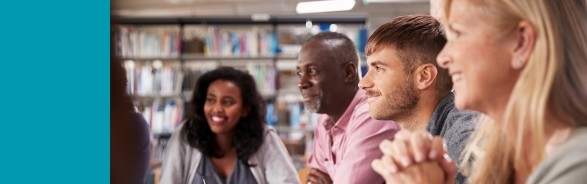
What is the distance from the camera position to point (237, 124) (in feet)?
5.36

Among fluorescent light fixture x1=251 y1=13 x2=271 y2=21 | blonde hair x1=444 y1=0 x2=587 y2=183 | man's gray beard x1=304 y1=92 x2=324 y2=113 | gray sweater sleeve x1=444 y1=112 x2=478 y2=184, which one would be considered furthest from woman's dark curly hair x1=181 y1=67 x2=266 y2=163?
fluorescent light fixture x1=251 y1=13 x2=271 y2=21

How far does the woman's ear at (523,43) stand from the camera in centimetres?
93

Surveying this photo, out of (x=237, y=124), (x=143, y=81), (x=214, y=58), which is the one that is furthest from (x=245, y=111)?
(x=214, y=58)

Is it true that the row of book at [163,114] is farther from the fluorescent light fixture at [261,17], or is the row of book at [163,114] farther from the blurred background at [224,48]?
the fluorescent light fixture at [261,17]

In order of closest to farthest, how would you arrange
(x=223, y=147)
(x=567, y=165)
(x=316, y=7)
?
1. (x=567, y=165)
2. (x=223, y=147)
3. (x=316, y=7)

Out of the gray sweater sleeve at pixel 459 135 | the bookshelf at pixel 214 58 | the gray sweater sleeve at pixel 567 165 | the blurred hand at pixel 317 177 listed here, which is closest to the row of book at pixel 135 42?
the bookshelf at pixel 214 58

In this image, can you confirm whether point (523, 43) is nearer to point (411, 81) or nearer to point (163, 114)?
point (411, 81)

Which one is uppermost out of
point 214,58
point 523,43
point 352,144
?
point 523,43

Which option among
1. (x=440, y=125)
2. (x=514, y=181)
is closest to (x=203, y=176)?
(x=440, y=125)

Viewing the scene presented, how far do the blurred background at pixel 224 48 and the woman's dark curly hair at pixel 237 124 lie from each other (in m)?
0.10

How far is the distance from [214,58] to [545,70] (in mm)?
2023

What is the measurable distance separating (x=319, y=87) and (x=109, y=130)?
0.50 m

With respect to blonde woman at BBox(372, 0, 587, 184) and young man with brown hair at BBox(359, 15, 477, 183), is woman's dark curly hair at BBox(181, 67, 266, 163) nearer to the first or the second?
young man with brown hair at BBox(359, 15, 477, 183)

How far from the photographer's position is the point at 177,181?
1642 millimetres
